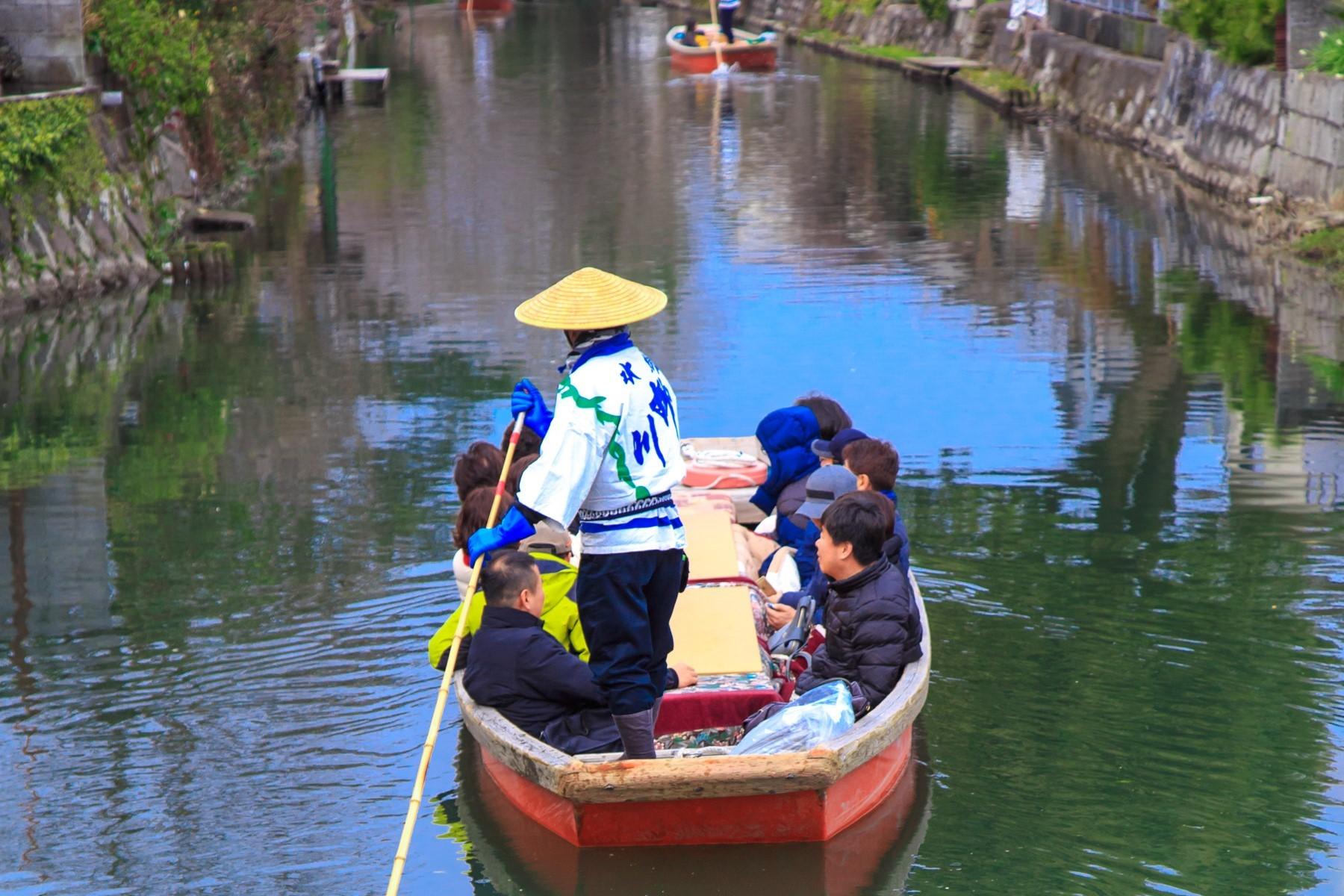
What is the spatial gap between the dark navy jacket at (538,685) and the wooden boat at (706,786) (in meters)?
0.10

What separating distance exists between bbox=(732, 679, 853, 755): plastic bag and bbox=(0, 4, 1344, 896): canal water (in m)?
0.43

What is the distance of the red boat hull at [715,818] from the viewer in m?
6.13

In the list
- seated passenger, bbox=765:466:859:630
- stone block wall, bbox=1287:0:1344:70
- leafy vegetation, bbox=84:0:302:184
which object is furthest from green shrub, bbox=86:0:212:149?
seated passenger, bbox=765:466:859:630

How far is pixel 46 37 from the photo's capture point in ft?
59.5

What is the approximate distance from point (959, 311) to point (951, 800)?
397 inches

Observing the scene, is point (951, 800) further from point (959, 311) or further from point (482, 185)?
point (482, 185)

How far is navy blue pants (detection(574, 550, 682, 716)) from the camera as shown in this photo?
20.6ft

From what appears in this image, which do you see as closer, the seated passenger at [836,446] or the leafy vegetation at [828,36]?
the seated passenger at [836,446]

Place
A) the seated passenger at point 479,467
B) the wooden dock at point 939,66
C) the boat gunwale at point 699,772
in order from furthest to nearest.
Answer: the wooden dock at point 939,66 → the seated passenger at point 479,467 → the boat gunwale at point 699,772

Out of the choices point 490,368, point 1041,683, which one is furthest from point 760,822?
point 490,368

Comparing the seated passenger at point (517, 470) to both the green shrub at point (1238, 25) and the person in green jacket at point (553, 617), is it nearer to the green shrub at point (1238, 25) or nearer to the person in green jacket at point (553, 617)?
the person in green jacket at point (553, 617)

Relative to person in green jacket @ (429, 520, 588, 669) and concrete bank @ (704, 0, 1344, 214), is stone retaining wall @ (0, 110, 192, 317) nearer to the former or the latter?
person in green jacket @ (429, 520, 588, 669)

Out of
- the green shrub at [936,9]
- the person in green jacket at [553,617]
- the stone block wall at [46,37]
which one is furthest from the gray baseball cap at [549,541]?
the green shrub at [936,9]

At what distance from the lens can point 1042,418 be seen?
1280 centimetres
